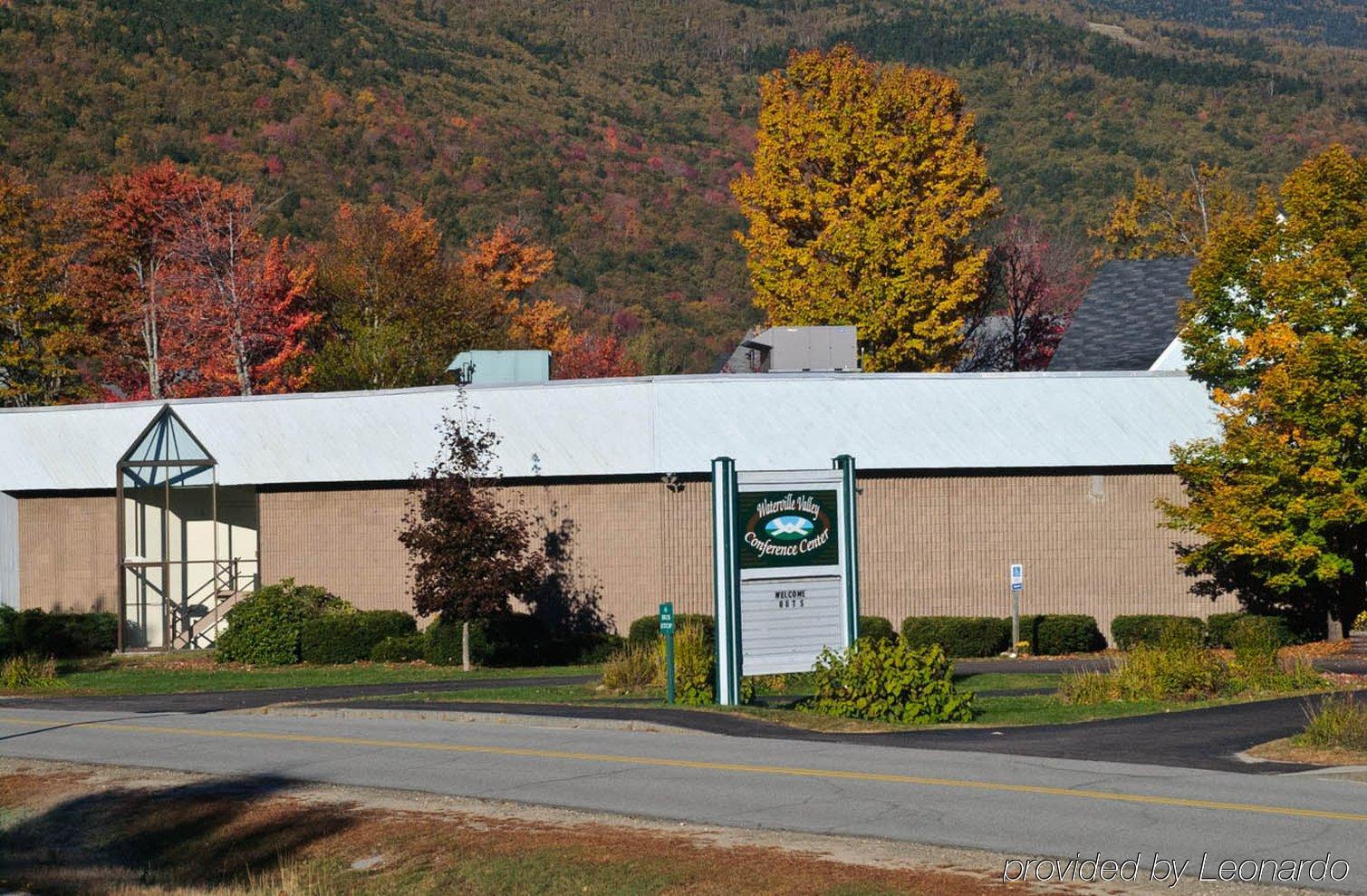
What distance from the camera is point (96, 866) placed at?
15.4m

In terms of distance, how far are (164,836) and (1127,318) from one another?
35748mm

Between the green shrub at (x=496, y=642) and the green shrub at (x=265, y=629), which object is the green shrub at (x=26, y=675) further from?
the green shrub at (x=496, y=642)

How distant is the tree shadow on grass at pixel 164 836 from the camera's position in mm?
14891

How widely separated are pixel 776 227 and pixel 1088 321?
11051 millimetres

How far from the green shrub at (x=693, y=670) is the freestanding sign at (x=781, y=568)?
0.68m

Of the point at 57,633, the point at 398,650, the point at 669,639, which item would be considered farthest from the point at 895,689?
the point at 57,633

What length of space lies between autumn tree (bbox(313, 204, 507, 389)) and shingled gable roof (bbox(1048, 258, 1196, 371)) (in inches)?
893

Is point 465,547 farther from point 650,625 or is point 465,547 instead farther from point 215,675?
point 215,675

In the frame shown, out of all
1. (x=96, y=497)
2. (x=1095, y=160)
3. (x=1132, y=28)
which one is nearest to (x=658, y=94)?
(x=1095, y=160)

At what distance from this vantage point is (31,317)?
57.5 meters

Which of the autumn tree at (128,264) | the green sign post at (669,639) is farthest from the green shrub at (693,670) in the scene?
the autumn tree at (128,264)

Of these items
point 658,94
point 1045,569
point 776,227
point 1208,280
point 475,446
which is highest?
point 658,94

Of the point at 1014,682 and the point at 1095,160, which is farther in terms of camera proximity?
the point at 1095,160

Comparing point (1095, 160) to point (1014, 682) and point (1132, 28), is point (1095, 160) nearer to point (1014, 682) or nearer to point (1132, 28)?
point (1132, 28)
